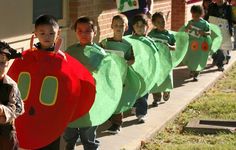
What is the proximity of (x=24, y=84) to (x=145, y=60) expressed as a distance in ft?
8.57

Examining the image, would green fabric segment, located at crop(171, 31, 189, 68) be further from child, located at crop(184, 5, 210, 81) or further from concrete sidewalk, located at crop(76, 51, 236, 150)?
child, located at crop(184, 5, 210, 81)

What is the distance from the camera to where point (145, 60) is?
7648mm

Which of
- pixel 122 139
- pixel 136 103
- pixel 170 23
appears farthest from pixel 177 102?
A: pixel 170 23

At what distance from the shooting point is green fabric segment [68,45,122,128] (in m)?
5.95

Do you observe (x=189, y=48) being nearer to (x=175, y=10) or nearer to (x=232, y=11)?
(x=232, y=11)

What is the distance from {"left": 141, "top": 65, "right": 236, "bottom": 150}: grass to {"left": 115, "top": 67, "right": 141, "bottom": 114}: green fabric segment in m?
0.52

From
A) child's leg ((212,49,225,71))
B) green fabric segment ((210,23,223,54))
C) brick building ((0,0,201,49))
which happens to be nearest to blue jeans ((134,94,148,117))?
brick building ((0,0,201,49))

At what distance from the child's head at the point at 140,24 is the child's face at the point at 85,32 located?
175 cm

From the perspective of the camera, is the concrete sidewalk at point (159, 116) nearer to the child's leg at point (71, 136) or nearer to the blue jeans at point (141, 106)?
the blue jeans at point (141, 106)

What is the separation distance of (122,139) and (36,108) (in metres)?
2.09

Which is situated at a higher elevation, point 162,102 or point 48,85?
point 48,85

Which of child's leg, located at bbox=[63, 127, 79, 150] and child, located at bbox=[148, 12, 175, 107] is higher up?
child, located at bbox=[148, 12, 175, 107]

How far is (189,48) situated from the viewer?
36.1 feet

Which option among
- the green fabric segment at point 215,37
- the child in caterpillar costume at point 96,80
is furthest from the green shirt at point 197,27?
the child in caterpillar costume at point 96,80
